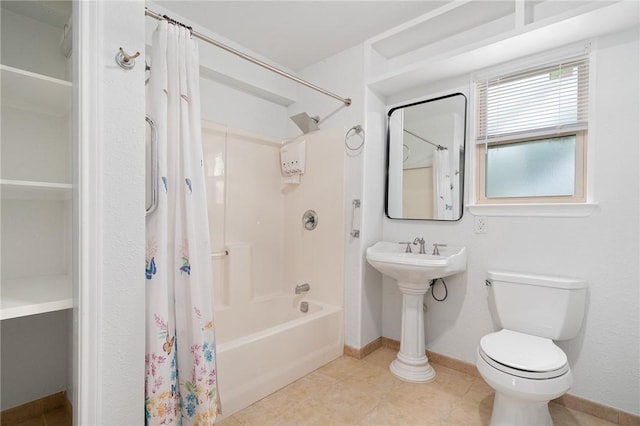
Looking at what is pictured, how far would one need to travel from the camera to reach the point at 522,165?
77.8 inches

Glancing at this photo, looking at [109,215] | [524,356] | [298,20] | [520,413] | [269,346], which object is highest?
[298,20]

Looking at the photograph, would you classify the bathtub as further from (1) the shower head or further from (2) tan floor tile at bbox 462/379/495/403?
(1) the shower head

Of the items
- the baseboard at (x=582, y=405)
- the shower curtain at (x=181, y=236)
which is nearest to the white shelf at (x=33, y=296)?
the shower curtain at (x=181, y=236)

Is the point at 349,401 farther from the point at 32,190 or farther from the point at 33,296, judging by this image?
the point at 32,190

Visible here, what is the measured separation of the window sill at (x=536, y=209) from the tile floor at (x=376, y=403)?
1.09m

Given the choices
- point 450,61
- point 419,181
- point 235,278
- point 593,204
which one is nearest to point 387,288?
point 419,181

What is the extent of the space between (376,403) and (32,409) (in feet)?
6.03

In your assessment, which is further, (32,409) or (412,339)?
(412,339)

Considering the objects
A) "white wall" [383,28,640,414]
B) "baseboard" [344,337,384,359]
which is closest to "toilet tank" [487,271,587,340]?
"white wall" [383,28,640,414]

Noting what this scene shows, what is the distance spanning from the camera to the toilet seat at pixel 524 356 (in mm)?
1376

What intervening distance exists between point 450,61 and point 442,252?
1.24 m

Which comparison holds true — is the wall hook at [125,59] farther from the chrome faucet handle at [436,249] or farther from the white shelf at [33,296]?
the chrome faucet handle at [436,249]

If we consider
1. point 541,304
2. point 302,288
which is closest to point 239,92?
point 302,288

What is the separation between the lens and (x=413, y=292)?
2150 mm
